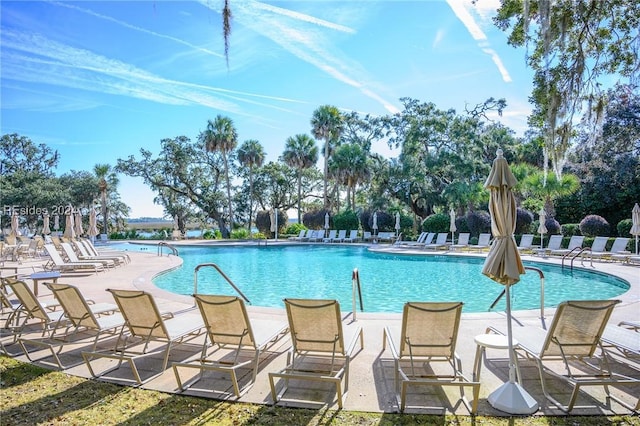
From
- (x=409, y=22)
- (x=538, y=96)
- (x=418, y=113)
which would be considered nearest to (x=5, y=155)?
(x=418, y=113)

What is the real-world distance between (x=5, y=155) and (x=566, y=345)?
4687cm

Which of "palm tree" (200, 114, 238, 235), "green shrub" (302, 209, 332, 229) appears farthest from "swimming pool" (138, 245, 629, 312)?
"palm tree" (200, 114, 238, 235)

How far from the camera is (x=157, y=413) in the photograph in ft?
10.4

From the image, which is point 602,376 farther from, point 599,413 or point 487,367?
point 487,367

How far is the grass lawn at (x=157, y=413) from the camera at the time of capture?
2998mm

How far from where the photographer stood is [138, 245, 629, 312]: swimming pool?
9.24 metres

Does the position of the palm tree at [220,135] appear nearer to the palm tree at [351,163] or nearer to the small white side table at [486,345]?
the palm tree at [351,163]

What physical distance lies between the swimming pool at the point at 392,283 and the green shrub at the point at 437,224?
6.10 meters

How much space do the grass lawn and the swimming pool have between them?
5.11 metres

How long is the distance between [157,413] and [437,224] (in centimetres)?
2134

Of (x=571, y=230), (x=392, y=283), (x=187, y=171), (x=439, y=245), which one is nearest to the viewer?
(x=392, y=283)

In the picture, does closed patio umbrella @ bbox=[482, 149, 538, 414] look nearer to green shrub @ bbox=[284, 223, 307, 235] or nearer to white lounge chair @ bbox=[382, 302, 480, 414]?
white lounge chair @ bbox=[382, 302, 480, 414]

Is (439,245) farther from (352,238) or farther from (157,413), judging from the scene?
(157,413)

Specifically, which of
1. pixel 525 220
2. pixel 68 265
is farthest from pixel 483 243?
pixel 68 265
